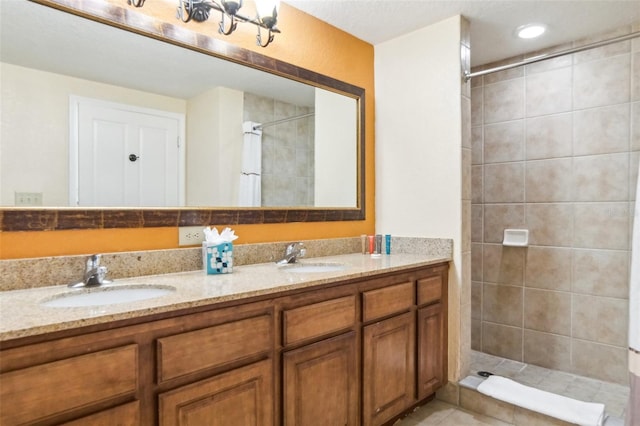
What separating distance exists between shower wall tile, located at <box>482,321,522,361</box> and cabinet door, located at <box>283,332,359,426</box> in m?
1.69

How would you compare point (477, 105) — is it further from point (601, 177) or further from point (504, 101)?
point (601, 177)

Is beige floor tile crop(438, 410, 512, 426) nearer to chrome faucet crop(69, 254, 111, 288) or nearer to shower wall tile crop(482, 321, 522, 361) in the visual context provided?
shower wall tile crop(482, 321, 522, 361)

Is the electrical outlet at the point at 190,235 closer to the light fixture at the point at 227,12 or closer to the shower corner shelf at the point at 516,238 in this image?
the light fixture at the point at 227,12

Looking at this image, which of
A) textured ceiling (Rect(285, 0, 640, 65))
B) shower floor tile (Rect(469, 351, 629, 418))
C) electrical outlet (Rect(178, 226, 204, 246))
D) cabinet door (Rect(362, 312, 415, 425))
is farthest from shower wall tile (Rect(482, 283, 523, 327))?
electrical outlet (Rect(178, 226, 204, 246))

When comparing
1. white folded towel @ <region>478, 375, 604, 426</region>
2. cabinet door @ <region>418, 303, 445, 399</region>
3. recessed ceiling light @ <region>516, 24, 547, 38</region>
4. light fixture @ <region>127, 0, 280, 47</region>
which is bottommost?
white folded towel @ <region>478, 375, 604, 426</region>

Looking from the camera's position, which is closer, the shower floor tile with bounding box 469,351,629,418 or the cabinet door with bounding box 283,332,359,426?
the cabinet door with bounding box 283,332,359,426

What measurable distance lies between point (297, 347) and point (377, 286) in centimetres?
54

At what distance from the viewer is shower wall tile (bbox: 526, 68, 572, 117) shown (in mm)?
2652

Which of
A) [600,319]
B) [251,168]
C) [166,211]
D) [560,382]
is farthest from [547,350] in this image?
[166,211]

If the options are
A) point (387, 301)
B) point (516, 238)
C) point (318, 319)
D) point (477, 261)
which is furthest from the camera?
point (477, 261)

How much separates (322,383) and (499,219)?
2044mm

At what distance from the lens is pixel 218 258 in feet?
5.50

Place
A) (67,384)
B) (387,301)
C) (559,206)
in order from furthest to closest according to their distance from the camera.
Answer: (559,206)
(387,301)
(67,384)

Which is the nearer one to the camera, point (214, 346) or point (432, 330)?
point (214, 346)
